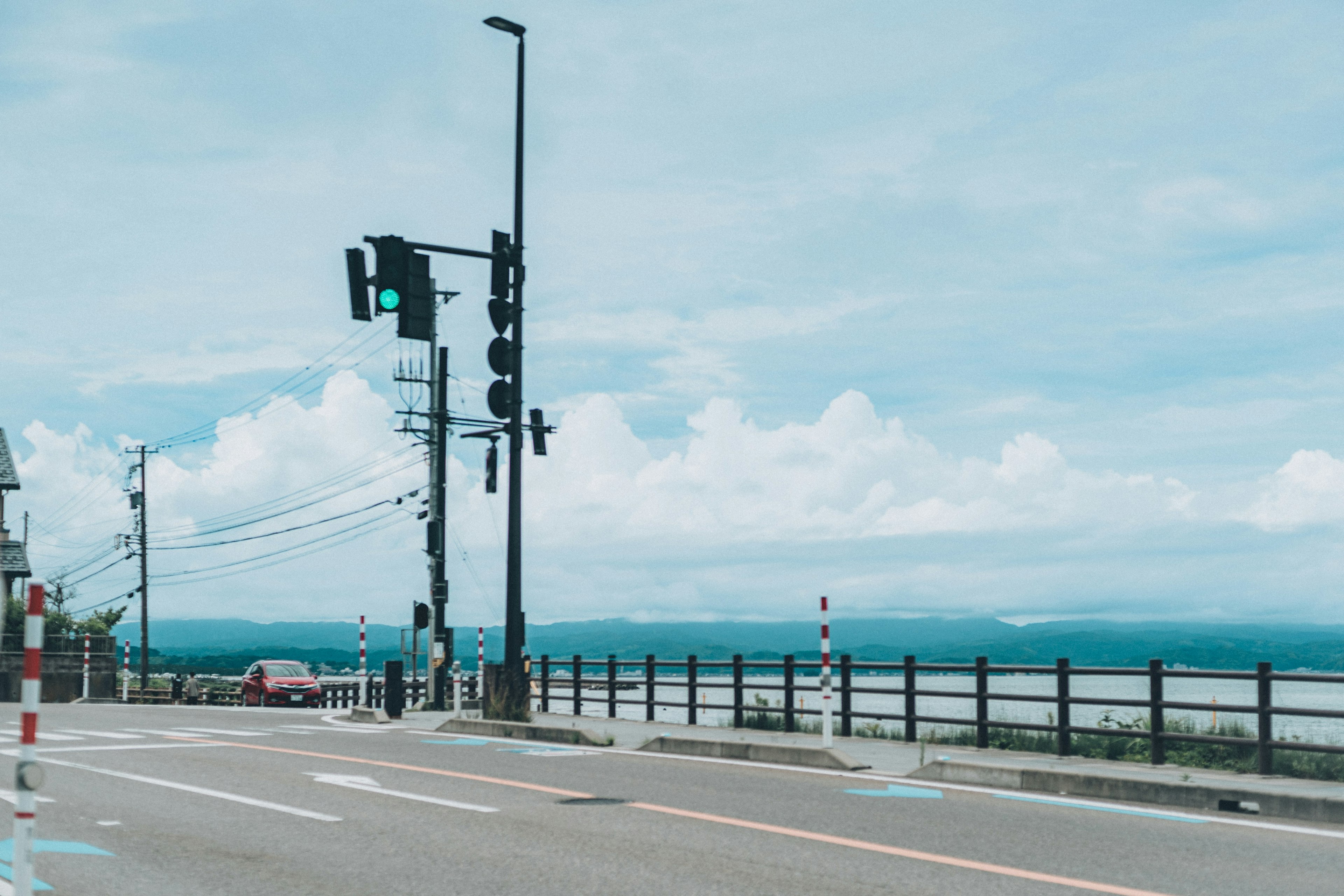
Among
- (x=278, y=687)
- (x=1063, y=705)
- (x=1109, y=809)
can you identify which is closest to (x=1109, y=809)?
(x=1109, y=809)

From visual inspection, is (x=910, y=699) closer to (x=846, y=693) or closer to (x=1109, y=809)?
(x=846, y=693)

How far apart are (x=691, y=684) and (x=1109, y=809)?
1068 centimetres

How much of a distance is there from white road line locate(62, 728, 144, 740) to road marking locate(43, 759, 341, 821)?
3665 millimetres

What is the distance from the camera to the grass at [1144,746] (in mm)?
12531

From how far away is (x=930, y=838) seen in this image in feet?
29.3

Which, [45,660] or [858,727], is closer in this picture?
[858,727]

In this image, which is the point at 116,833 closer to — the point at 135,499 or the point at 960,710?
the point at 135,499

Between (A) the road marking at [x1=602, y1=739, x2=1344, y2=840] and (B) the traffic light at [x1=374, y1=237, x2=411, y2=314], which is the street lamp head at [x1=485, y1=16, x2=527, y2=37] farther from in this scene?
(A) the road marking at [x1=602, y1=739, x2=1344, y2=840]

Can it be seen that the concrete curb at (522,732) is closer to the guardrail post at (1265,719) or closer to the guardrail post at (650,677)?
the guardrail post at (650,677)

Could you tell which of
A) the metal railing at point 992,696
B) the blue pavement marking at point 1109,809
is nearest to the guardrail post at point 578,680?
the metal railing at point 992,696

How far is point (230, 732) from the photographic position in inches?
782

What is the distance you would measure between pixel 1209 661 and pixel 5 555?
601 feet

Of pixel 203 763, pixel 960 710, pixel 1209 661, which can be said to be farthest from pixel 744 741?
pixel 1209 661

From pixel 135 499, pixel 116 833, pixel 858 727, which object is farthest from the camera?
pixel 135 499
